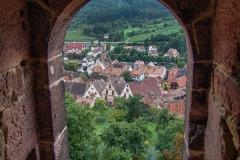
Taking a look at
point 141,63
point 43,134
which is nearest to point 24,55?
point 43,134

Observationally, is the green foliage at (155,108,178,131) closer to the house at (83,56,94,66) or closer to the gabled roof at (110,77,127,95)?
the gabled roof at (110,77,127,95)

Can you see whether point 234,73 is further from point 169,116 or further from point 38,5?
point 169,116

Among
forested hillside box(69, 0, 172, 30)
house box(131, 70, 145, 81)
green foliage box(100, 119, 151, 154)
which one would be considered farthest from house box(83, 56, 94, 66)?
green foliage box(100, 119, 151, 154)

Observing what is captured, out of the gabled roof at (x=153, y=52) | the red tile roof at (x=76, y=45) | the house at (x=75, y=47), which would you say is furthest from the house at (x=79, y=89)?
the red tile roof at (x=76, y=45)

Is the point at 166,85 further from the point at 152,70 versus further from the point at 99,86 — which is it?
the point at 99,86

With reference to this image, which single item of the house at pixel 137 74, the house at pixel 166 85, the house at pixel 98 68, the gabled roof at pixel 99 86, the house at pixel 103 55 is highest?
the house at pixel 103 55

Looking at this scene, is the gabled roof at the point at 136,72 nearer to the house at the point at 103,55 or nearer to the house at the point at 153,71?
the house at the point at 153,71
